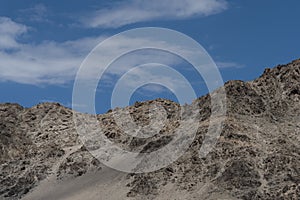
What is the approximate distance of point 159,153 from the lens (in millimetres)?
76562

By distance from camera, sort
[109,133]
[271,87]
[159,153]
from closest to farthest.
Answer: [159,153], [271,87], [109,133]

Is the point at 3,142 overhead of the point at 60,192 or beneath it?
overhead

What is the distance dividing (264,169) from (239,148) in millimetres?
4795

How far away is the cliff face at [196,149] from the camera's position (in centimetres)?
6556

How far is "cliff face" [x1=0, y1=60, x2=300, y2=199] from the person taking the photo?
65562 mm

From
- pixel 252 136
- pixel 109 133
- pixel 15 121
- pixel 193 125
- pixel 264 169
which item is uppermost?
pixel 15 121

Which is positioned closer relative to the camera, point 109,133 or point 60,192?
point 60,192

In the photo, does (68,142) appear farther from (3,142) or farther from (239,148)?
(239,148)

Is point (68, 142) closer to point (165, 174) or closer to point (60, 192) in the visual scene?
point (60, 192)

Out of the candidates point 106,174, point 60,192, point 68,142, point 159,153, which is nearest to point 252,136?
point 159,153

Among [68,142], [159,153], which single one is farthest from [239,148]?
[68,142]

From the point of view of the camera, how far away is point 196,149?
74125 millimetres

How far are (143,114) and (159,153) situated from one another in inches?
742

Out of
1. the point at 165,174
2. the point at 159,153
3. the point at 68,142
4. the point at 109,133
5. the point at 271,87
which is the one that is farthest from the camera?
the point at 68,142
